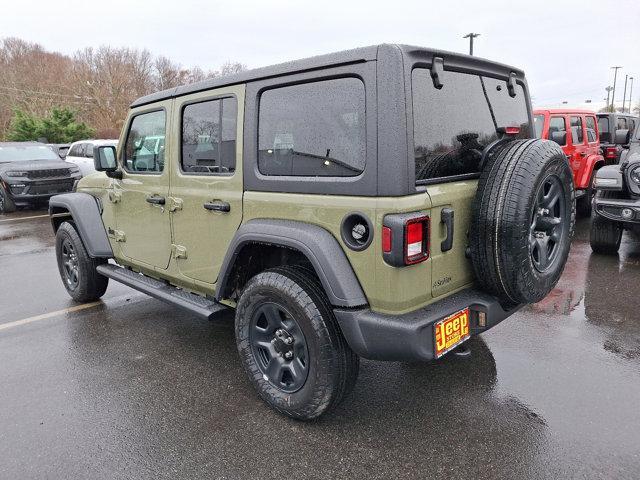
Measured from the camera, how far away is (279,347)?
9.26 feet

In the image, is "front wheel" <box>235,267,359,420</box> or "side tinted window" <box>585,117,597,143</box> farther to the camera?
"side tinted window" <box>585,117,597,143</box>

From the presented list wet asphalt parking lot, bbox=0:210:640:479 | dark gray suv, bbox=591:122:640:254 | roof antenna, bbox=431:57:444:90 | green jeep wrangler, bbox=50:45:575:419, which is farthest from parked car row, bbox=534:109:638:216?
roof antenna, bbox=431:57:444:90

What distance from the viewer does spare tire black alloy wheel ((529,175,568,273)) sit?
274cm

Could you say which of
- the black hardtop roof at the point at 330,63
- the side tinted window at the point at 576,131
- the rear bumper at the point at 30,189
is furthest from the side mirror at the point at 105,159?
the rear bumper at the point at 30,189

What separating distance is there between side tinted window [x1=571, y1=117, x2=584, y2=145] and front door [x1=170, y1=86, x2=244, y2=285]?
7665mm

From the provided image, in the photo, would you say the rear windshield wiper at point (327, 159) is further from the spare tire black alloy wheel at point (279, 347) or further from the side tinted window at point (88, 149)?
the side tinted window at point (88, 149)

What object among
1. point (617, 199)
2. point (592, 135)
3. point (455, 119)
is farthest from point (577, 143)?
point (455, 119)

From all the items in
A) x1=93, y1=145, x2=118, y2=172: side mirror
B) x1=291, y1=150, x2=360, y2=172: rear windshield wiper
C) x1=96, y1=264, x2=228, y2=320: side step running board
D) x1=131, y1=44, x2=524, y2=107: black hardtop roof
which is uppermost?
x1=131, y1=44, x2=524, y2=107: black hardtop roof

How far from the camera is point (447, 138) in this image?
2.62 meters

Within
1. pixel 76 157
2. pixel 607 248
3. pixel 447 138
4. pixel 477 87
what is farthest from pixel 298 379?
pixel 76 157

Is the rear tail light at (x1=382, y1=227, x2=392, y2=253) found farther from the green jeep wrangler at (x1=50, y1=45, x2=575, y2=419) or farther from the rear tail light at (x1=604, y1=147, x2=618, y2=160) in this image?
the rear tail light at (x1=604, y1=147, x2=618, y2=160)

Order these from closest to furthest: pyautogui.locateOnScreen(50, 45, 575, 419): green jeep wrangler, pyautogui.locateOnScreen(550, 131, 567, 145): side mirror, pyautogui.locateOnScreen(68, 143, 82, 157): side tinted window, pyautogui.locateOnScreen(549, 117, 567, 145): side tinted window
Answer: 1. pyautogui.locateOnScreen(50, 45, 575, 419): green jeep wrangler
2. pyautogui.locateOnScreen(550, 131, 567, 145): side mirror
3. pyautogui.locateOnScreen(549, 117, 567, 145): side tinted window
4. pyautogui.locateOnScreen(68, 143, 82, 157): side tinted window

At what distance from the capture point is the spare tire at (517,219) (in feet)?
8.05

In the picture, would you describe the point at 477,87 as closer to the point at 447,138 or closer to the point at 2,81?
the point at 447,138
